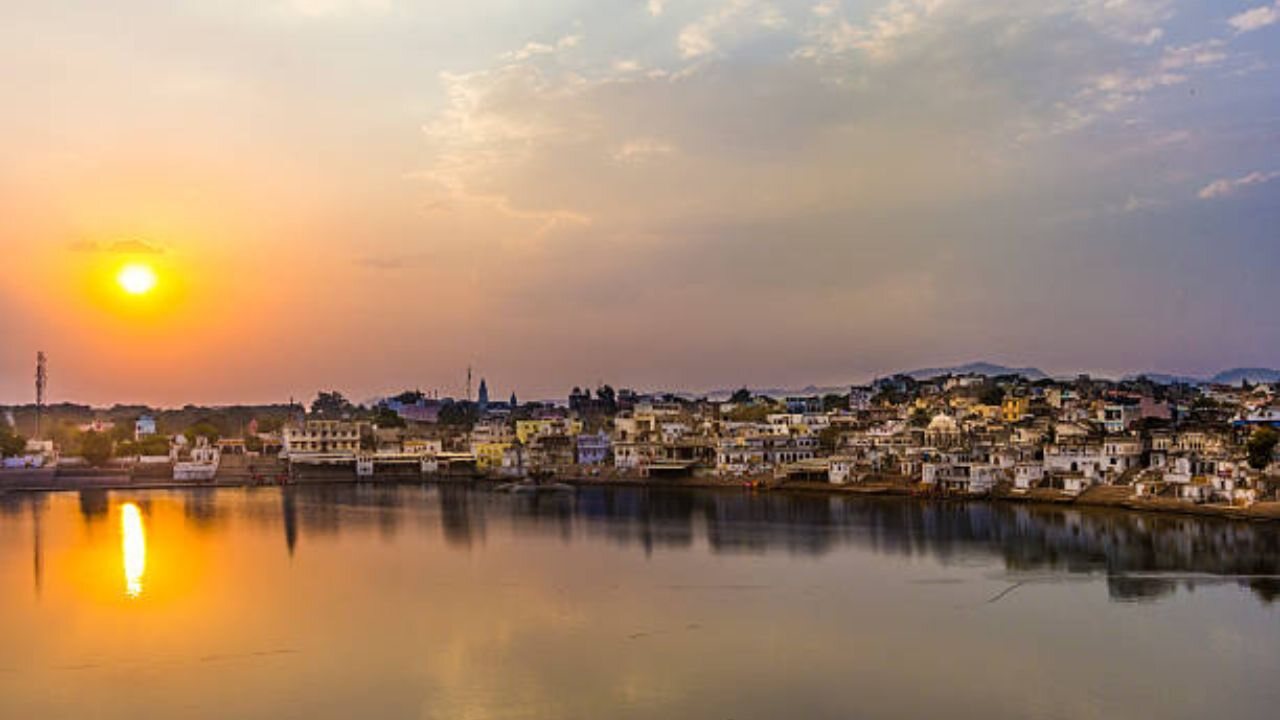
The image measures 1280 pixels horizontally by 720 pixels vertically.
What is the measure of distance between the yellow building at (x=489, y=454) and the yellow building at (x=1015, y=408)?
16.2 metres

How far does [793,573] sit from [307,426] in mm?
29094

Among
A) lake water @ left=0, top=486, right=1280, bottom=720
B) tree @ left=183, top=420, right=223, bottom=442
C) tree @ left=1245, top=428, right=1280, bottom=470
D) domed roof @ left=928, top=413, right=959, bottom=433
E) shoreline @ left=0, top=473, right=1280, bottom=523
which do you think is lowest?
lake water @ left=0, top=486, right=1280, bottom=720

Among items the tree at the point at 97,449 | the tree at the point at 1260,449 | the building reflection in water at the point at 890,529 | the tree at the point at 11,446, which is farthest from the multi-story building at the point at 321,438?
the tree at the point at 1260,449

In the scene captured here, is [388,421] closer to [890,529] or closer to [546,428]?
[546,428]

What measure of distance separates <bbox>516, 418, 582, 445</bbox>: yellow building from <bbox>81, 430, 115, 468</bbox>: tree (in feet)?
45.3

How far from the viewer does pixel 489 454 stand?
38.5 meters

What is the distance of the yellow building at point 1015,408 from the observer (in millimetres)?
32781

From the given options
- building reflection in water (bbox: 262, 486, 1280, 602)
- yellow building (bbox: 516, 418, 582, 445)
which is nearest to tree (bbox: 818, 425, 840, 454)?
building reflection in water (bbox: 262, 486, 1280, 602)

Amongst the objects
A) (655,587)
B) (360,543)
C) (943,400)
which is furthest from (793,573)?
(943,400)

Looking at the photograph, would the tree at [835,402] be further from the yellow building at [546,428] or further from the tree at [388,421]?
the tree at [388,421]

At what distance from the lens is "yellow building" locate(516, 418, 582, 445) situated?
138 feet

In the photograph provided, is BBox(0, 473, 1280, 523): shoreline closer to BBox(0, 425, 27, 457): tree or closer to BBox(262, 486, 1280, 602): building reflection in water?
BBox(262, 486, 1280, 602): building reflection in water

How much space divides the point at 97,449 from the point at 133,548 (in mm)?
21028

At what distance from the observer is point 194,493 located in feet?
103
